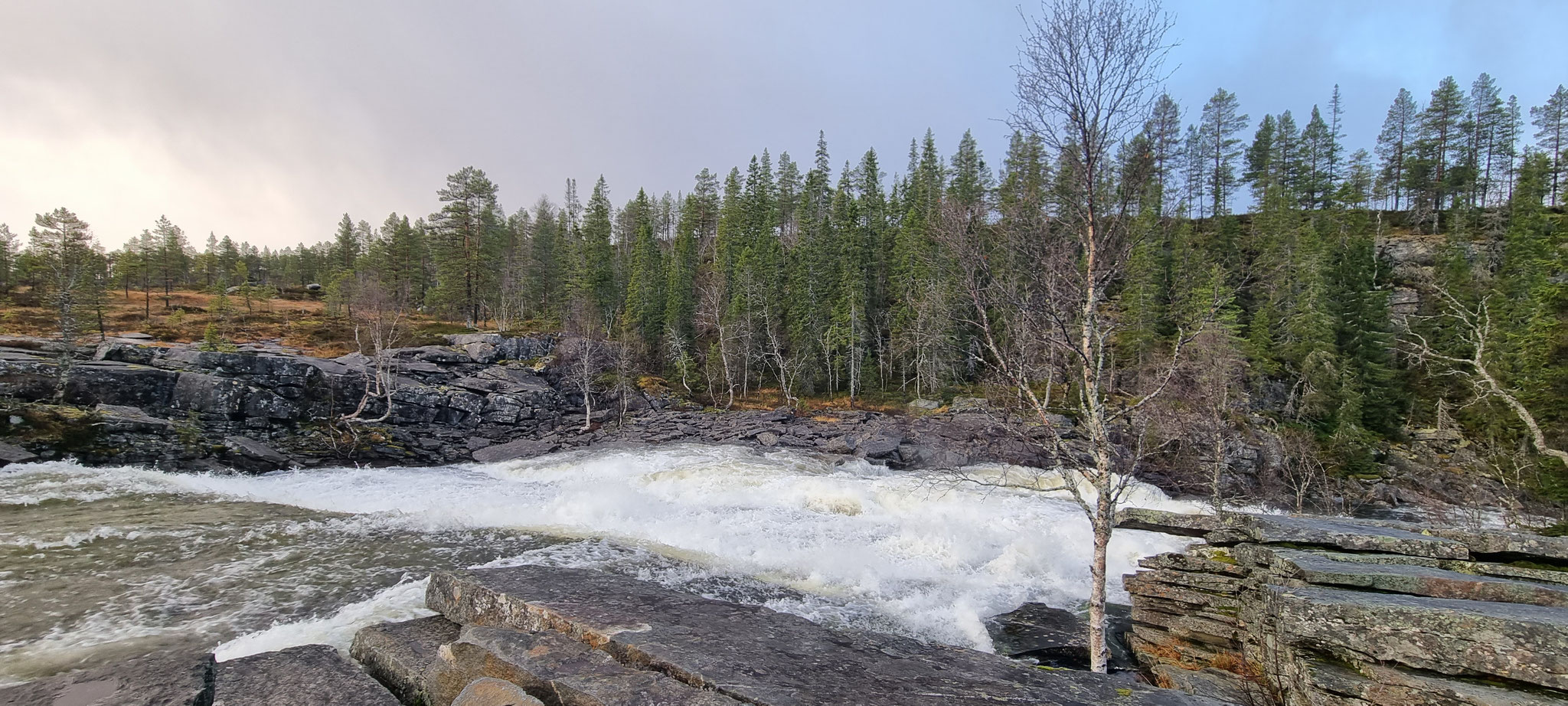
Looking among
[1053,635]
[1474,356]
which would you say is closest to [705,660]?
[1053,635]

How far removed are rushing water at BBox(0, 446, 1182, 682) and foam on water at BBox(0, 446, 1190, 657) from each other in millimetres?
64

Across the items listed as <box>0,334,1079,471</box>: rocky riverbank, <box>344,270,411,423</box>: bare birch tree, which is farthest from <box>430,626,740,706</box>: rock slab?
<box>344,270,411,423</box>: bare birch tree

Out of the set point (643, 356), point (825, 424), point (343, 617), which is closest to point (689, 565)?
point (343, 617)

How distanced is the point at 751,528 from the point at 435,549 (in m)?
6.67

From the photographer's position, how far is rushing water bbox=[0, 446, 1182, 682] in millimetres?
7395

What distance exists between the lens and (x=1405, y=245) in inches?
1868

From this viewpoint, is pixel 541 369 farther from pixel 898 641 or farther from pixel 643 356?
pixel 898 641

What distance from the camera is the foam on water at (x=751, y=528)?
9.12 meters

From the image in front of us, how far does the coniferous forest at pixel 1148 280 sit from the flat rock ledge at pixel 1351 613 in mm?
3414

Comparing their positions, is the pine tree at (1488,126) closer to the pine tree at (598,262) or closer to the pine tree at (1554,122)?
the pine tree at (1554,122)

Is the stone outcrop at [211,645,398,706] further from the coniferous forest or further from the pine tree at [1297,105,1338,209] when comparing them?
the pine tree at [1297,105,1338,209]

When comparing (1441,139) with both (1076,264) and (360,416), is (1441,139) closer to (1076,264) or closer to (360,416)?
(1076,264)

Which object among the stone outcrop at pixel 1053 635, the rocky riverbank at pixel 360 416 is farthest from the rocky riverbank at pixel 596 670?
the rocky riverbank at pixel 360 416

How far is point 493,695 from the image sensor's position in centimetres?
340
